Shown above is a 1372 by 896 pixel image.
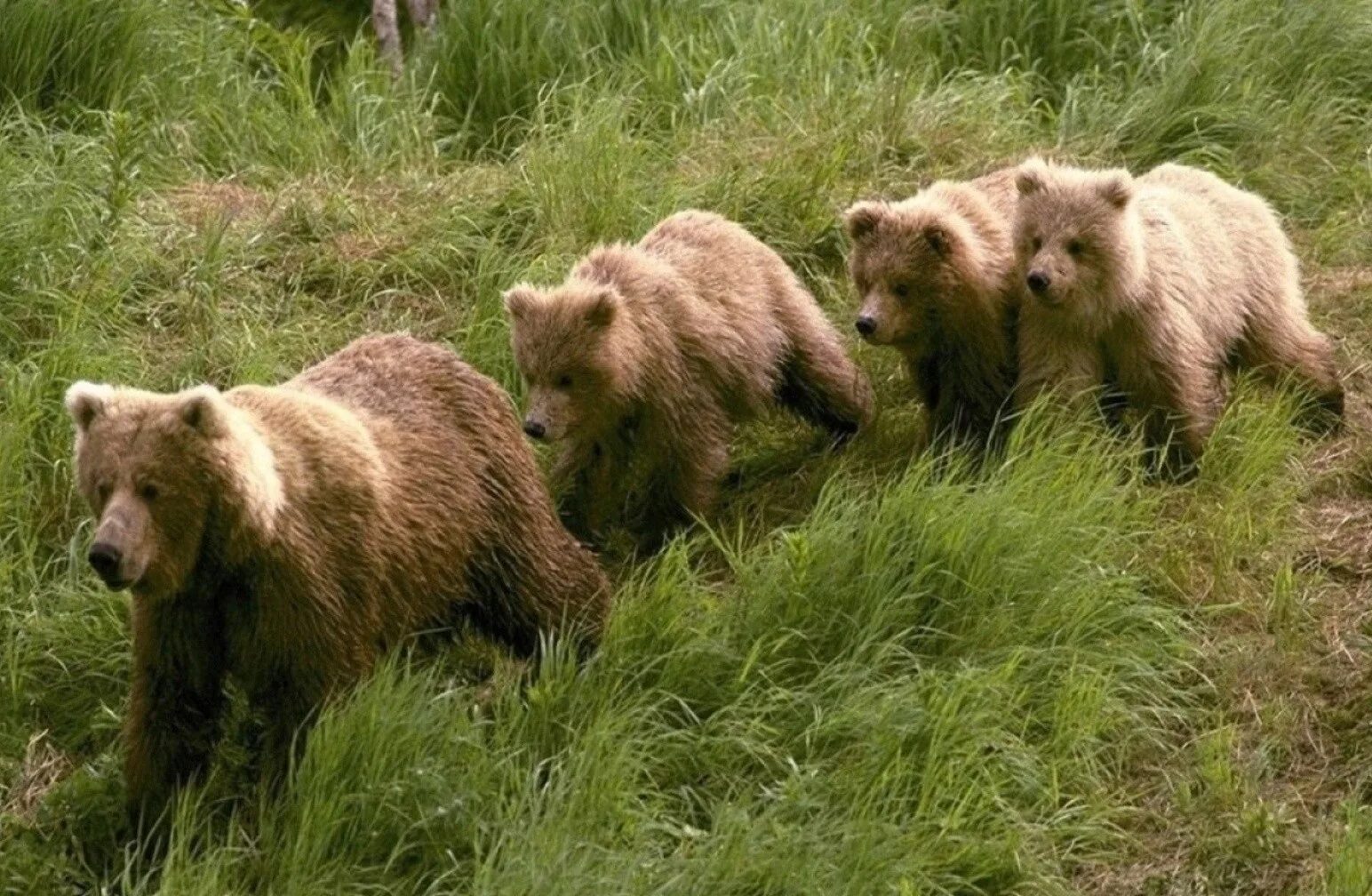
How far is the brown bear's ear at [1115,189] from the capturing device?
7.06 meters

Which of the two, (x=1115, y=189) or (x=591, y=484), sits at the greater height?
(x=1115, y=189)

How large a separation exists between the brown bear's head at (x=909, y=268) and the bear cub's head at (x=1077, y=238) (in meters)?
0.20

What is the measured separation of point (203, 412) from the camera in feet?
A: 18.0

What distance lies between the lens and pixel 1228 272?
7496mm

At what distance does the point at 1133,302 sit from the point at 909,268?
0.64 meters

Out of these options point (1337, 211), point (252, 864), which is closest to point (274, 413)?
point (252, 864)

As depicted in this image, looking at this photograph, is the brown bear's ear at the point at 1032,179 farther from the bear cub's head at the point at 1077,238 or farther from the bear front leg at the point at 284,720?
the bear front leg at the point at 284,720

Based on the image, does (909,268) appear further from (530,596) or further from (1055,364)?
(530,596)

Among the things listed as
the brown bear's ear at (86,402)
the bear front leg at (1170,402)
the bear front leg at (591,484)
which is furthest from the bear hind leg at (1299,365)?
the brown bear's ear at (86,402)

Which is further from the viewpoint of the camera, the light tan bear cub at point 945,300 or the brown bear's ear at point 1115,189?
the light tan bear cub at point 945,300

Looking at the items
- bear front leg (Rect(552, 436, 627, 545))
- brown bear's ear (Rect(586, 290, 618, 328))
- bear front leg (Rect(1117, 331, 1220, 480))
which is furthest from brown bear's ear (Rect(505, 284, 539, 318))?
bear front leg (Rect(1117, 331, 1220, 480))

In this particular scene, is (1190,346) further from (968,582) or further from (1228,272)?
(968,582)

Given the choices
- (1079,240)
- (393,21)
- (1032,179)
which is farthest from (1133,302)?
(393,21)

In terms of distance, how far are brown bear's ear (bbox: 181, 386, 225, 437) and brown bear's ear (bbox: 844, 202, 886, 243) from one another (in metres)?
2.41
